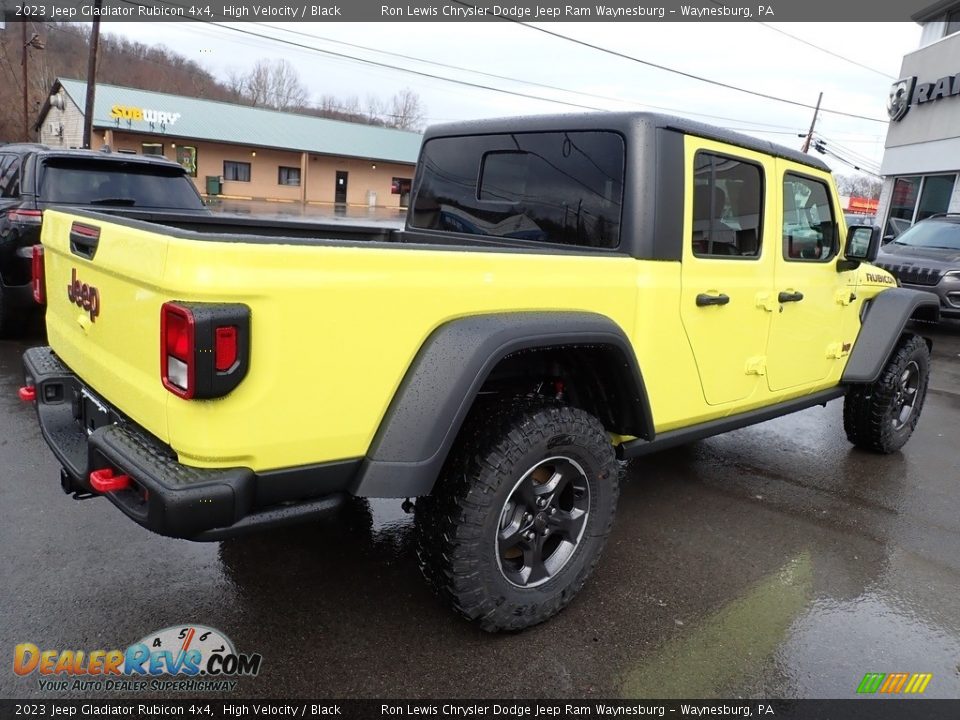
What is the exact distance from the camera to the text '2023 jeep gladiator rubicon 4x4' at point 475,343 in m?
1.95

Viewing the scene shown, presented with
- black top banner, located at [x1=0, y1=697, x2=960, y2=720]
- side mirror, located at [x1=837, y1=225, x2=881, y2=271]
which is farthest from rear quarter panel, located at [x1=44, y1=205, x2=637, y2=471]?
side mirror, located at [x1=837, y1=225, x2=881, y2=271]

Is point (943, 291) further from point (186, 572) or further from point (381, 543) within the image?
point (186, 572)

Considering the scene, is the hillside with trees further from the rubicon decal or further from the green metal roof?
the rubicon decal

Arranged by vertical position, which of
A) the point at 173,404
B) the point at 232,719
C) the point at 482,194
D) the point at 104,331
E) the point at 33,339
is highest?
the point at 482,194

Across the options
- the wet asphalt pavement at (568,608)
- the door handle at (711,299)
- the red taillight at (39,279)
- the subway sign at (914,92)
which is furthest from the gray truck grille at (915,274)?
the red taillight at (39,279)

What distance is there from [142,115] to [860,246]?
38.8 meters

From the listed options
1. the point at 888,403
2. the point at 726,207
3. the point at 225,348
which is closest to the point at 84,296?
the point at 225,348

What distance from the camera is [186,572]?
2986 millimetres

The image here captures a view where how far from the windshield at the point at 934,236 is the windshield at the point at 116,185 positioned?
11807 millimetres

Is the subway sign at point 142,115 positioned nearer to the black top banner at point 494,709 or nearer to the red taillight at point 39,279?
the red taillight at point 39,279

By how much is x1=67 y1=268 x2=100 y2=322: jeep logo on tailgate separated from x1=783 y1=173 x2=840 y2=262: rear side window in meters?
3.27

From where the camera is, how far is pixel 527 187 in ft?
11.3

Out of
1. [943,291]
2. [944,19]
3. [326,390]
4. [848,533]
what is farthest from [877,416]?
[944,19]

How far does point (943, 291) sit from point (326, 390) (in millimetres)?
11373
